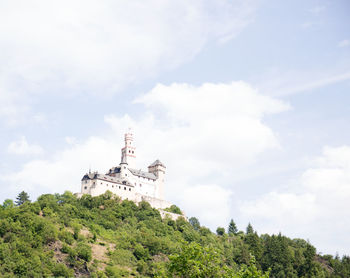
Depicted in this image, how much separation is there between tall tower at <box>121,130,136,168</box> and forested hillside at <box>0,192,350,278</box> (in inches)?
508

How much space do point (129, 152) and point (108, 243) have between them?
1231 inches

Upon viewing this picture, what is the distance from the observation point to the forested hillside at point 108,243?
74.9 meters

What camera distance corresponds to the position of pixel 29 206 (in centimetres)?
9062

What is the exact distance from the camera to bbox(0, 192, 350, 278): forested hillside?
7494 centimetres

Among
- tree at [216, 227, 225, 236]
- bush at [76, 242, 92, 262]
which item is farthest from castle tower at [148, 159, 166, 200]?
bush at [76, 242, 92, 262]

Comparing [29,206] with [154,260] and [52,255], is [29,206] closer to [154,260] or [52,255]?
[52,255]

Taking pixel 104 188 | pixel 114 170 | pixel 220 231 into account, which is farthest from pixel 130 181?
pixel 220 231

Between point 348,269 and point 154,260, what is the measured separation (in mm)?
46168

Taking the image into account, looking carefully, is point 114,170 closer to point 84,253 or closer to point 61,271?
point 84,253

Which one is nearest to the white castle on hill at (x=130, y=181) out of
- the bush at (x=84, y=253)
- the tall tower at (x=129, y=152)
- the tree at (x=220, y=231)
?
the tall tower at (x=129, y=152)

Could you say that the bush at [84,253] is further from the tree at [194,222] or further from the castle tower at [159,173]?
the tree at [194,222]

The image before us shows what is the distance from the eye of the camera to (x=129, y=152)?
11588 centimetres

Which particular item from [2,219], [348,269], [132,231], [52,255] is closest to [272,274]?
[348,269]

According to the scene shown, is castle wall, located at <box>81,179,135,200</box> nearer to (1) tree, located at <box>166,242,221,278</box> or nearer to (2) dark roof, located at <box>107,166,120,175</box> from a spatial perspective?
(2) dark roof, located at <box>107,166,120,175</box>
